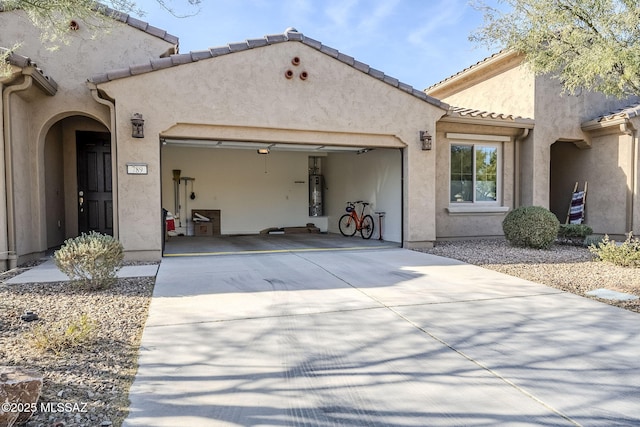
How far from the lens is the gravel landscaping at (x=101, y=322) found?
2.70m

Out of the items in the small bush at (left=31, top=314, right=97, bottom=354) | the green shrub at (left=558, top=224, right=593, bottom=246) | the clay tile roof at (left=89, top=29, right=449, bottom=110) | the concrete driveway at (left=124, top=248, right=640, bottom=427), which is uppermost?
the clay tile roof at (left=89, top=29, right=449, bottom=110)

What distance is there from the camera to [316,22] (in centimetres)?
1161

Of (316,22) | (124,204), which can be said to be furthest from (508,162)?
(124,204)

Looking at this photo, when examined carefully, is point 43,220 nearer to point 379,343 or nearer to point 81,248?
point 81,248

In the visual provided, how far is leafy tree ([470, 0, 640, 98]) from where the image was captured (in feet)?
18.4

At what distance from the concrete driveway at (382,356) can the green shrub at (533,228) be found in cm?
373

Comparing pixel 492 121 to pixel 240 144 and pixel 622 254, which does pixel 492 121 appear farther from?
pixel 240 144

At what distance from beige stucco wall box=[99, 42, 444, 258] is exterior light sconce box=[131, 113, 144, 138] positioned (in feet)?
0.43

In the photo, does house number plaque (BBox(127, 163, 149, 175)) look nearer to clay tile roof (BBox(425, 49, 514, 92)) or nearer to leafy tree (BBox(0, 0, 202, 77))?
leafy tree (BBox(0, 0, 202, 77))

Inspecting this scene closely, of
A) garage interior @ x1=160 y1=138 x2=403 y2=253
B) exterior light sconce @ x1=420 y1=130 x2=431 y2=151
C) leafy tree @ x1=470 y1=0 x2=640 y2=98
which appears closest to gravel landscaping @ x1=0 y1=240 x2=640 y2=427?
exterior light sconce @ x1=420 y1=130 x2=431 y2=151

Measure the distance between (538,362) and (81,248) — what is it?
5531mm

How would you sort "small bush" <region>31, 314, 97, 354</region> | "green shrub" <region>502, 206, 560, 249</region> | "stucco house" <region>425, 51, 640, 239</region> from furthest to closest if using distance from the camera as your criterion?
1. "stucco house" <region>425, 51, 640, 239</region>
2. "green shrub" <region>502, 206, 560, 249</region>
3. "small bush" <region>31, 314, 97, 354</region>

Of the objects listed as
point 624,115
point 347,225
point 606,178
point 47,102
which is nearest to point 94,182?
point 47,102

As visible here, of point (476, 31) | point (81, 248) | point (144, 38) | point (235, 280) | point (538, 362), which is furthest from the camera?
point (144, 38)
